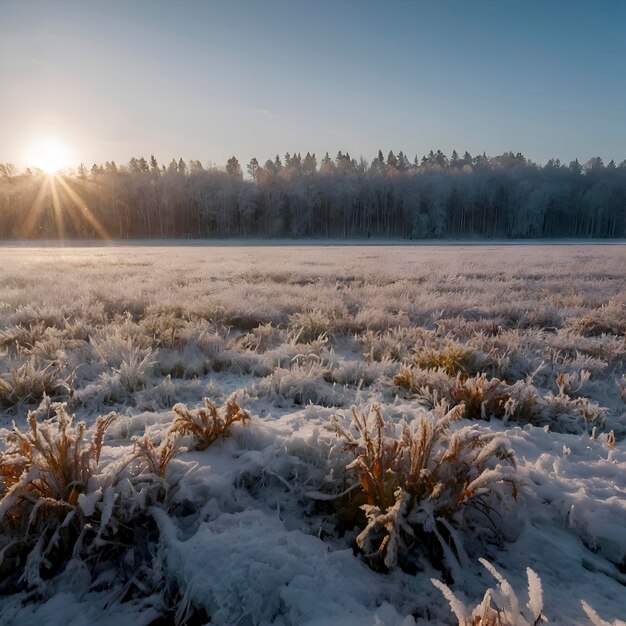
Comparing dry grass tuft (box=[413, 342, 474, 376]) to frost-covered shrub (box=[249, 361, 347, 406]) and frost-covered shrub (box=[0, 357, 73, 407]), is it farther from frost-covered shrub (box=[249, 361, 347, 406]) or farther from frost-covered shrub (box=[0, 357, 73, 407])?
frost-covered shrub (box=[0, 357, 73, 407])

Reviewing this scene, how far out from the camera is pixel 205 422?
7.68 ft

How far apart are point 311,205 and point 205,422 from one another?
6129cm

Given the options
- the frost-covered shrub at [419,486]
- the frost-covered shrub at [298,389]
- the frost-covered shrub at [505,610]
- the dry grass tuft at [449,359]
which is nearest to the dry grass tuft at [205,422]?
the frost-covered shrub at [419,486]

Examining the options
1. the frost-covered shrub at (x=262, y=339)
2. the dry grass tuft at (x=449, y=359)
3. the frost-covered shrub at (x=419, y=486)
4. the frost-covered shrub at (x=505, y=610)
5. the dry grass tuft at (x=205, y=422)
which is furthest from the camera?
the frost-covered shrub at (x=262, y=339)

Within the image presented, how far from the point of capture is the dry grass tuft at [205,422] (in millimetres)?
2299

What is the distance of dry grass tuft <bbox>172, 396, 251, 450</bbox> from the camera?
7.54 feet

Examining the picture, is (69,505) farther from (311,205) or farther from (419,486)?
(311,205)

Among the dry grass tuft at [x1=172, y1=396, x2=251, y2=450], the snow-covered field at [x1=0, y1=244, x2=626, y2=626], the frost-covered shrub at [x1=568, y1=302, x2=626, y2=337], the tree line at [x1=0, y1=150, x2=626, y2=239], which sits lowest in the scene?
the frost-covered shrub at [x1=568, y1=302, x2=626, y2=337]

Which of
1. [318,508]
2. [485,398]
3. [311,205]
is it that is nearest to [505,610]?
[318,508]

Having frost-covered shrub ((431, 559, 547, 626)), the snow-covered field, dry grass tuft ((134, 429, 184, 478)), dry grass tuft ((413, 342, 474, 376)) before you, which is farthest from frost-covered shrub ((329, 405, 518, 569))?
dry grass tuft ((413, 342, 474, 376))

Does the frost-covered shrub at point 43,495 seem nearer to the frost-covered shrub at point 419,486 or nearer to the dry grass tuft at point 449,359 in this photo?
the frost-covered shrub at point 419,486

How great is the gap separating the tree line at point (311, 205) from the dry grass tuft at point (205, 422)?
6042 cm

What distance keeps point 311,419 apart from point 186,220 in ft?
213

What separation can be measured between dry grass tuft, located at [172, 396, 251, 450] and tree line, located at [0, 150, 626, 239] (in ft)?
198
